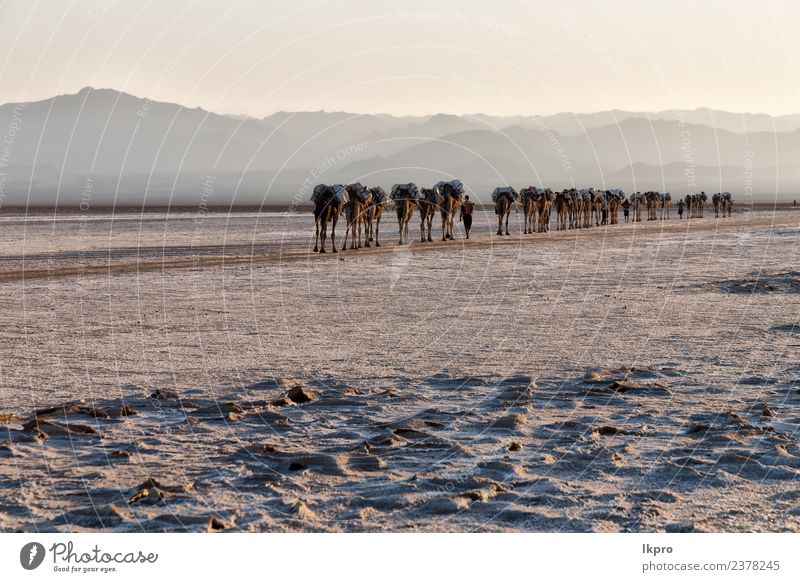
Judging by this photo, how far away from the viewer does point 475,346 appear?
49.9ft

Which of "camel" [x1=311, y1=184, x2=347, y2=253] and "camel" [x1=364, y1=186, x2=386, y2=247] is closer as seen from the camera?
"camel" [x1=311, y1=184, x2=347, y2=253]

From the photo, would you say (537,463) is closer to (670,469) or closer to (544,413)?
(670,469)

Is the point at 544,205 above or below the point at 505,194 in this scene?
below

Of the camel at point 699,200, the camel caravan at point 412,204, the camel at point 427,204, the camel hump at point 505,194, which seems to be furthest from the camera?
the camel at point 699,200

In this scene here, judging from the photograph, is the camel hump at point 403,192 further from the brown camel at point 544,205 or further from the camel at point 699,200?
the camel at point 699,200

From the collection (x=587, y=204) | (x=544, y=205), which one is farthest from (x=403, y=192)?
(x=587, y=204)

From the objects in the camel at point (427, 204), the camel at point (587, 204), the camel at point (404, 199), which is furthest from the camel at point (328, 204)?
the camel at point (587, 204)

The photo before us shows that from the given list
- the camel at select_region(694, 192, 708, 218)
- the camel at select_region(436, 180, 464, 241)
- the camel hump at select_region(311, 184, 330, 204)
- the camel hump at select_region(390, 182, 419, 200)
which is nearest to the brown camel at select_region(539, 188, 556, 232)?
the camel at select_region(436, 180, 464, 241)

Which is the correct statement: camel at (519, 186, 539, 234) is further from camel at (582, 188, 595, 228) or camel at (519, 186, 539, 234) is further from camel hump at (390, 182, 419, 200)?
camel at (582, 188, 595, 228)

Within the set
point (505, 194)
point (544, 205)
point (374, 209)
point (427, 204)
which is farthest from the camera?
point (544, 205)

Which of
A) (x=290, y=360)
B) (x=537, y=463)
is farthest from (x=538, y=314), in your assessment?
(x=537, y=463)

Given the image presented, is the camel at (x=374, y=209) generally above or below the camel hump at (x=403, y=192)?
below

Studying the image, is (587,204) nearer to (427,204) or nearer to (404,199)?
(427,204)

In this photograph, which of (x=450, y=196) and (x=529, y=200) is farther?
(x=529, y=200)
